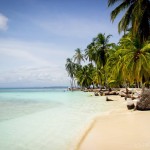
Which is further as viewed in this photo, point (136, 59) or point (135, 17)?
point (136, 59)

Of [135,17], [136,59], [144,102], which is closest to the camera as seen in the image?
[144,102]

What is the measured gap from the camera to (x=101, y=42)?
43000 millimetres

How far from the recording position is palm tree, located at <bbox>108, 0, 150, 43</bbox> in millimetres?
16562

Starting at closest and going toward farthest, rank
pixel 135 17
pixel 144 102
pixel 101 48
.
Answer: pixel 144 102
pixel 135 17
pixel 101 48

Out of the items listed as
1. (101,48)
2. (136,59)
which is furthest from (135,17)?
(101,48)

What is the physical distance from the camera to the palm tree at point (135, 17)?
54.3 feet

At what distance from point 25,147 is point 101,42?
37914mm

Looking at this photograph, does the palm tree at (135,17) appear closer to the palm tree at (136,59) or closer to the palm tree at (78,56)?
the palm tree at (136,59)

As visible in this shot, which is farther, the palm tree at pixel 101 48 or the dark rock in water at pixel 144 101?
the palm tree at pixel 101 48

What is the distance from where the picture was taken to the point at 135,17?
16.5 metres

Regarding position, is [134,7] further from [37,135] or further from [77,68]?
[77,68]

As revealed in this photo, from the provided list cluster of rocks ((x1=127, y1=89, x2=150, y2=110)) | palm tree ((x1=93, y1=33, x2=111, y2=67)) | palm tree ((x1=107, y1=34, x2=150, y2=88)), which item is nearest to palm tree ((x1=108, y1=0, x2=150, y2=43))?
palm tree ((x1=107, y1=34, x2=150, y2=88))

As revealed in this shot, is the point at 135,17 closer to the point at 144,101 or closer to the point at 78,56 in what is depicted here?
the point at 144,101

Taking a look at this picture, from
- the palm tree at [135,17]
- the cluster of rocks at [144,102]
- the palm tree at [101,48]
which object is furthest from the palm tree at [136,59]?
the palm tree at [101,48]
